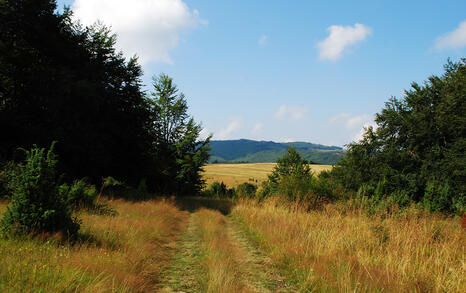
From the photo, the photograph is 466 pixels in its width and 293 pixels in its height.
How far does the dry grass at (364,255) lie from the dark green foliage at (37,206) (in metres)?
5.03

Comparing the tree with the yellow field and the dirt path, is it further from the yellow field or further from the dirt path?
the yellow field

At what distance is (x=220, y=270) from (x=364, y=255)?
11.2 ft

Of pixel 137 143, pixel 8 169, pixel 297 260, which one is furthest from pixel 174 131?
pixel 297 260

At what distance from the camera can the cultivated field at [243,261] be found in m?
4.04

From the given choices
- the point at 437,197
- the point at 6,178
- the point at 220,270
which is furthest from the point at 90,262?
the point at 437,197

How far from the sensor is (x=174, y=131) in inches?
1403

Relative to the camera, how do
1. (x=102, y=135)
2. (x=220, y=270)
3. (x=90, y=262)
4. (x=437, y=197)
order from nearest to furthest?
(x=90, y=262) → (x=220, y=270) → (x=102, y=135) → (x=437, y=197)

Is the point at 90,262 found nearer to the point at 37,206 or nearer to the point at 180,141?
the point at 37,206

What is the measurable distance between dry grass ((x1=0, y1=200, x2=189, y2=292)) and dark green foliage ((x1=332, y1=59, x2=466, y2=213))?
18331 mm

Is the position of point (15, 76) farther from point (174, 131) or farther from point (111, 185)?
point (174, 131)

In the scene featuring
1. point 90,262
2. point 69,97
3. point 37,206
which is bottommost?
point 90,262

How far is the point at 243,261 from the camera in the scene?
6.07 m

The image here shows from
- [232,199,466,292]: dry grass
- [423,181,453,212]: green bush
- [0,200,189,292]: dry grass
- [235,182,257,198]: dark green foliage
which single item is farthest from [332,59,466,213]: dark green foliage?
[0,200,189,292]: dry grass

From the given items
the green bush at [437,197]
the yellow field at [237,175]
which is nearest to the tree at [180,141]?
the green bush at [437,197]
